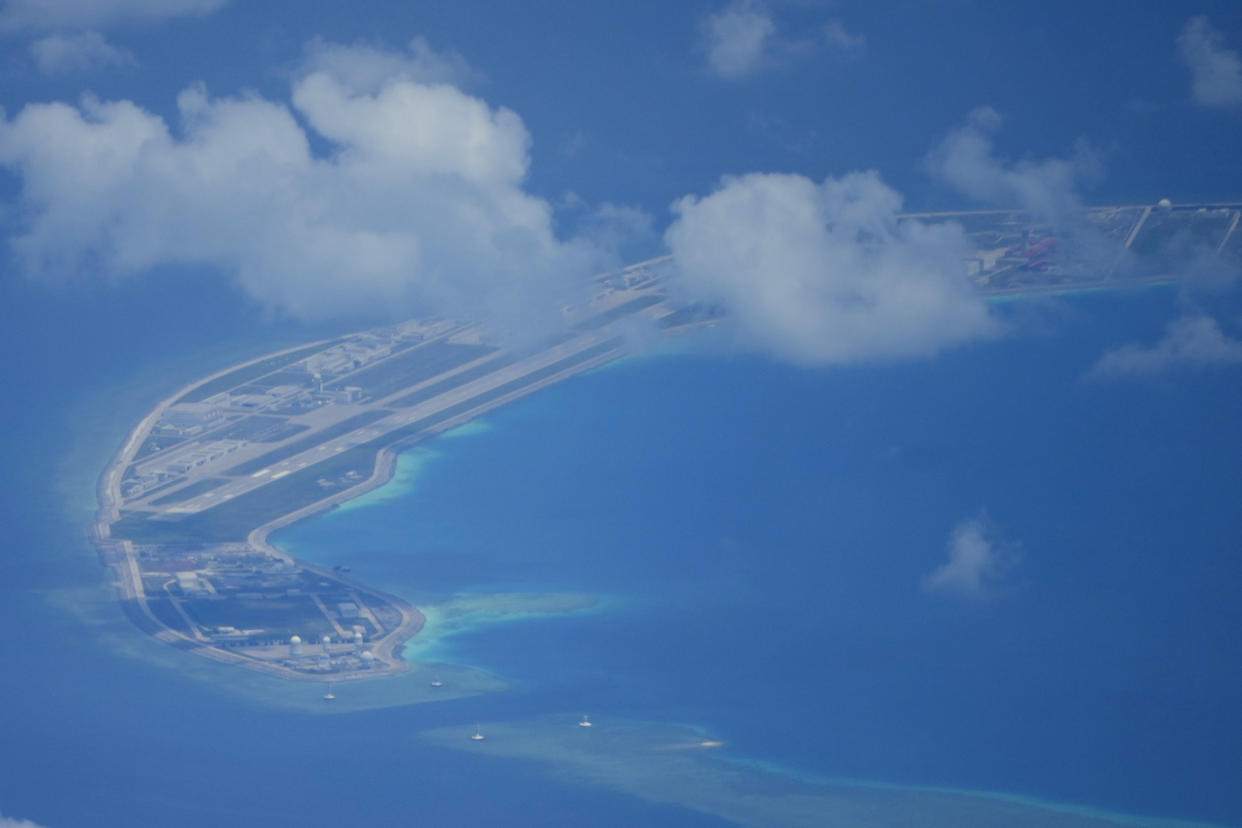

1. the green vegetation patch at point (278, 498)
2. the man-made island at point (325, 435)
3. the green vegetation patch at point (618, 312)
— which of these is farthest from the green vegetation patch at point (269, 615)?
the green vegetation patch at point (618, 312)

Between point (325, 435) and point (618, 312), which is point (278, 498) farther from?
point (618, 312)

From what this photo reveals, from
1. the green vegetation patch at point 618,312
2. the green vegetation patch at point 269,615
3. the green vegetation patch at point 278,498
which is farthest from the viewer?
the green vegetation patch at point 618,312

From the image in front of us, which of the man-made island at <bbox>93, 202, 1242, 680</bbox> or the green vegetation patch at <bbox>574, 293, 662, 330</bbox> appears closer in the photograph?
the man-made island at <bbox>93, 202, 1242, 680</bbox>

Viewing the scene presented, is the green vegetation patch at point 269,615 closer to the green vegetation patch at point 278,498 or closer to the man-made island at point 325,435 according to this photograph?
the man-made island at point 325,435

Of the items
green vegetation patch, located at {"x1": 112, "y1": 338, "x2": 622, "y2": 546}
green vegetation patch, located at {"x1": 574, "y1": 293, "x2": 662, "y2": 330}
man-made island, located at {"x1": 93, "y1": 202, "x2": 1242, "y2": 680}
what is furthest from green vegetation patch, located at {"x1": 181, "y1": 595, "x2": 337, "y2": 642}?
green vegetation patch, located at {"x1": 574, "y1": 293, "x2": 662, "y2": 330}

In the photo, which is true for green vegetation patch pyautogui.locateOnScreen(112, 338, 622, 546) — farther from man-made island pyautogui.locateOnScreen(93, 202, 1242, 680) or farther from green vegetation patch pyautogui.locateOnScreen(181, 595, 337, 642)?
green vegetation patch pyautogui.locateOnScreen(181, 595, 337, 642)

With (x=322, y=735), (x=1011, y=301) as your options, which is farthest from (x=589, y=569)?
(x=1011, y=301)

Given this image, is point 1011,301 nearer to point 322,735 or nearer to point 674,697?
point 674,697

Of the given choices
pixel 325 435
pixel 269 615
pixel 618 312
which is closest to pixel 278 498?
pixel 325 435

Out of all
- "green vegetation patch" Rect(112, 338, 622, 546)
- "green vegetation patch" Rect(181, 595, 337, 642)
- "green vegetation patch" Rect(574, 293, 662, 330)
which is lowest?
"green vegetation patch" Rect(181, 595, 337, 642)
